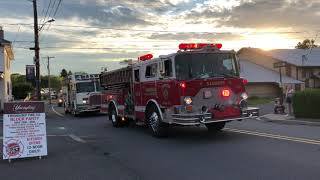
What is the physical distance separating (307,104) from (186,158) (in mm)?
11348

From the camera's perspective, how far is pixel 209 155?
442 inches

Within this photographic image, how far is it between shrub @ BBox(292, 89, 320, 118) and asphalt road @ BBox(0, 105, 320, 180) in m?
5.04

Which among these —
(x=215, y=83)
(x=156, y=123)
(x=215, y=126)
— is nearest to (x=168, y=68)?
(x=215, y=83)

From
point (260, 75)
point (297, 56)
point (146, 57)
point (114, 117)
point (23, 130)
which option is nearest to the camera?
point (23, 130)

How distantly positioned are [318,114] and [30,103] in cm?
1280

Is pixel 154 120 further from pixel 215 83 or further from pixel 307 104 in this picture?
pixel 307 104

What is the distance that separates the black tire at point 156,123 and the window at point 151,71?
1.03 metres

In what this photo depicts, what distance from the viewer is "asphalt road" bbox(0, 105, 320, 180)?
917 centimetres

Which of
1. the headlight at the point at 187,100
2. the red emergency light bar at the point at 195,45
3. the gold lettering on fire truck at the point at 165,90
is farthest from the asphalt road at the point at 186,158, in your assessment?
the red emergency light bar at the point at 195,45

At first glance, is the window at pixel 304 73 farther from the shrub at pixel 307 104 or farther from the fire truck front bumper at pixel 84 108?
the shrub at pixel 307 104

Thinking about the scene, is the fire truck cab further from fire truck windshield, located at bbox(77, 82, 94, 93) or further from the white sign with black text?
the white sign with black text

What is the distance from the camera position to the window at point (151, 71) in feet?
50.2

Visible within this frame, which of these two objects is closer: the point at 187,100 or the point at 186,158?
the point at 186,158

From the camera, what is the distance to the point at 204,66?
13977 millimetres
